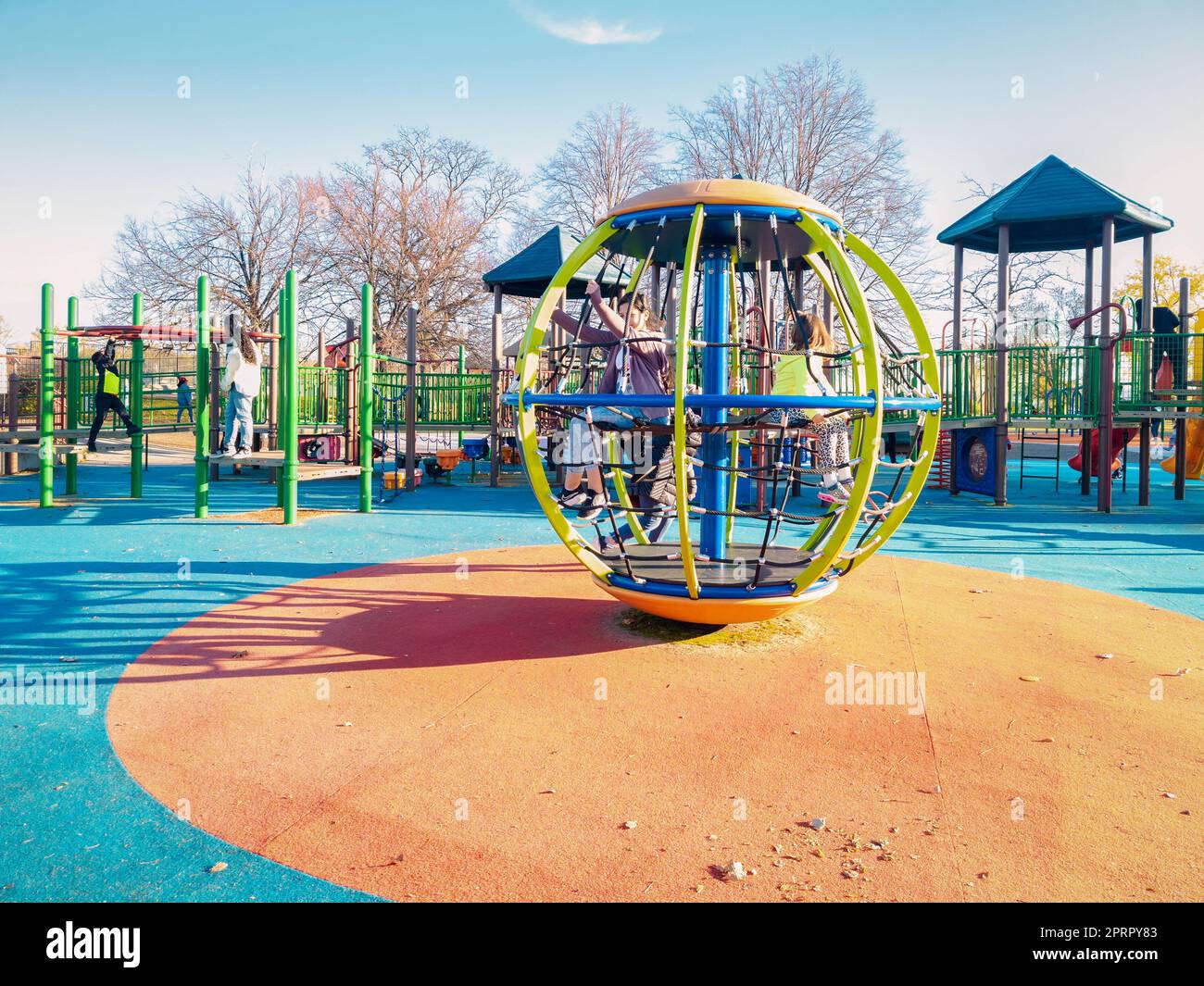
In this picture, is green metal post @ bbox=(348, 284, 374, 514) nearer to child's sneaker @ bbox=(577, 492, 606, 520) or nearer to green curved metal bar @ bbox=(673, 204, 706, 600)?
child's sneaker @ bbox=(577, 492, 606, 520)

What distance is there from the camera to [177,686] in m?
4.90

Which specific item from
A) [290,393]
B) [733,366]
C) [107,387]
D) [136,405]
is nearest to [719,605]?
[733,366]

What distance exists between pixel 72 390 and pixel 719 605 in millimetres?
14263

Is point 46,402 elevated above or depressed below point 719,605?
above

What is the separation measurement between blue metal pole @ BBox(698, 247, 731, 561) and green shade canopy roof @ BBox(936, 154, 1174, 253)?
11.0m

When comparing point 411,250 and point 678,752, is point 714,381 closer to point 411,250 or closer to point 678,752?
point 678,752

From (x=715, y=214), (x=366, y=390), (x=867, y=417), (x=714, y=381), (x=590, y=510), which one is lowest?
(x=590, y=510)

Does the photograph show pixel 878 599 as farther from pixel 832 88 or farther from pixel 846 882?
pixel 832 88

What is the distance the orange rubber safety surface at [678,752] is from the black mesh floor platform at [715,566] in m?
0.41

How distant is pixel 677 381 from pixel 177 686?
10.4 ft

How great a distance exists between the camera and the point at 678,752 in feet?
13.1

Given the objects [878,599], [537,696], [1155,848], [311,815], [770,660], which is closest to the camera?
[1155,848]
